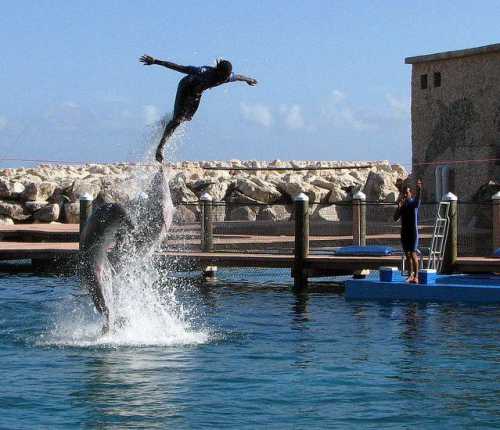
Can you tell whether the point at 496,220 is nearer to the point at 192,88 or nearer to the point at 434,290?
the point at 434,290

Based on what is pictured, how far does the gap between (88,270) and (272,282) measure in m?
9.38

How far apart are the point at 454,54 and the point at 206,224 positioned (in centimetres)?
1068

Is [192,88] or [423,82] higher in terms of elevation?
[423,82]

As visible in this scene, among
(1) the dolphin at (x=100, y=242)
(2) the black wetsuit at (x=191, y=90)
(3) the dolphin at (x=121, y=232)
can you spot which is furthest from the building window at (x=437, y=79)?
(2) the black wetsuit at (x=191, y=90)

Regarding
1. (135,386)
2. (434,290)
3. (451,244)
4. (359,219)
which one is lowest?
(135,386)

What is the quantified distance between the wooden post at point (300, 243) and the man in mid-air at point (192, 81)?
936cm

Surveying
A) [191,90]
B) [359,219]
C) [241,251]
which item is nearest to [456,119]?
[359,219]

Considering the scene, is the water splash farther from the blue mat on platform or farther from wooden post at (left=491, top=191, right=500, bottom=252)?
wooden post at (left=491, top=191, right=500, bottom=252)

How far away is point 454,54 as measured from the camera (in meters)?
30.1

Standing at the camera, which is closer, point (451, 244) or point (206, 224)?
point (451, 244)

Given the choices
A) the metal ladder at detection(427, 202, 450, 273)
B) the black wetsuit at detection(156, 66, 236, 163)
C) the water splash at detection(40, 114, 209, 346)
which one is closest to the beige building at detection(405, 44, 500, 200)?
the metal ladder at detection(427, 202, 450, 273)

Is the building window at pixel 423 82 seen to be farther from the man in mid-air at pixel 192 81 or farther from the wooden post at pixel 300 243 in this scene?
the man in mid-air at pixel 192 81

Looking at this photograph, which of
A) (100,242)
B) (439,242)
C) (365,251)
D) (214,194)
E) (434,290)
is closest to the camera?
(100,242)

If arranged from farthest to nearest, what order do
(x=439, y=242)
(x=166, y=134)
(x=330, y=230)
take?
1. (x=330, y=230)
2. (x=439, y=242)
3. (x=166, y=134)
